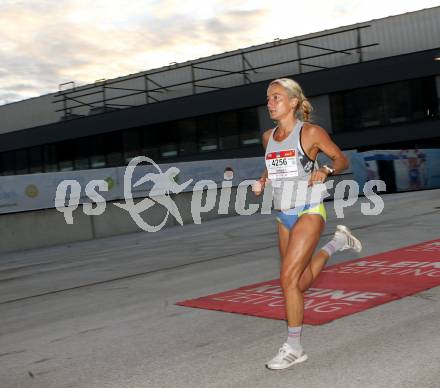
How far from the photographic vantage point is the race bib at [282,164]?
4129mm

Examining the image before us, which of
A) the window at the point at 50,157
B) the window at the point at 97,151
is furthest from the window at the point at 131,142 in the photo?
the window at the point at 50,157

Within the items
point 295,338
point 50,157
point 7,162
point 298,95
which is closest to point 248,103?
point 50,157

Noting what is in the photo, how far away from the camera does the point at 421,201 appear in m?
18.5

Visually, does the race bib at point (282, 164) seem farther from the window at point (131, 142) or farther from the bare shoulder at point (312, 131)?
the window at point (131, 142)

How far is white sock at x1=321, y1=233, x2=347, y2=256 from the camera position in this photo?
4.66 m

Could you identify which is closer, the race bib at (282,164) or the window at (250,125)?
the race bib at (282,164)

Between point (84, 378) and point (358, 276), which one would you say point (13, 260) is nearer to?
point (358, 276)

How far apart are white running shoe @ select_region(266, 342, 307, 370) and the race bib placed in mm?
1203

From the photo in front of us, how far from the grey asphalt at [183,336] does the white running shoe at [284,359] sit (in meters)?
0.05

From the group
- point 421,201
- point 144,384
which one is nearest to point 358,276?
point 144,384

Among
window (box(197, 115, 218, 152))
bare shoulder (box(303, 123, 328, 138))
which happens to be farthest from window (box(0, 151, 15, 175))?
bare shoulder (box(303, 123, 328, 138))

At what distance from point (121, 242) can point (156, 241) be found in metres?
1.35

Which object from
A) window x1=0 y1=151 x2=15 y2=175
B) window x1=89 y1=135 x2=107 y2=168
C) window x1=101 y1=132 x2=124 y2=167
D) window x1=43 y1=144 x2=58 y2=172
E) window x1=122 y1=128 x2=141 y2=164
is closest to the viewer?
window x1=122 y1=128 x2=141 y2=164

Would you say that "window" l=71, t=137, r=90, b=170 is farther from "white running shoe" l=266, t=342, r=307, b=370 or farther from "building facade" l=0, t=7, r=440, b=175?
"white running shoe" l=266, t=342, r=307, b=370
